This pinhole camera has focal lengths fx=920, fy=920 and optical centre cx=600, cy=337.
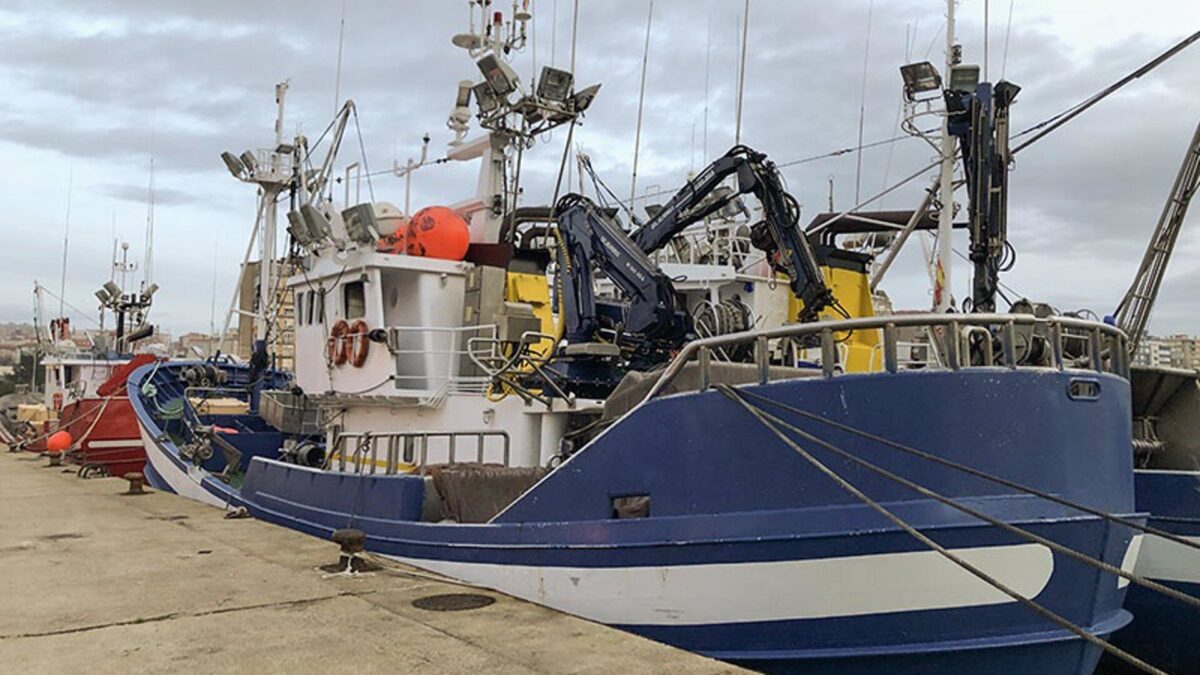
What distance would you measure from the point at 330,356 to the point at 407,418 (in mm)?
1297

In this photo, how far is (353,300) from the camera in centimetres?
1045

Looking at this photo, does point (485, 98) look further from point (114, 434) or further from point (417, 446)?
point (114, 434)

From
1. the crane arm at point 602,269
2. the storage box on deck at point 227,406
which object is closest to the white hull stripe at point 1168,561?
the crane arm at point 602,269

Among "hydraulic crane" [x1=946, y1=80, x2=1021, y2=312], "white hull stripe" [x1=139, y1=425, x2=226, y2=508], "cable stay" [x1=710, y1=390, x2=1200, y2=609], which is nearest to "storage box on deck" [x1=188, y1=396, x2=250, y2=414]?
"white hull stripe" [x1=139, y1=425, x2=226, y2=508]

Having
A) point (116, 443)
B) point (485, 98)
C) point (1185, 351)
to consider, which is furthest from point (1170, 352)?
point (116, 443)

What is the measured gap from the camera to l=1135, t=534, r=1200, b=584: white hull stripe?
7148mm

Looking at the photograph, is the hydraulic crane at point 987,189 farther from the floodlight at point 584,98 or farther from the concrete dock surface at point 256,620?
the concrete dock surface at point 256,620

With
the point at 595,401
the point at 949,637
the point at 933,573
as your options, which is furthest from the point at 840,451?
the point at 595,401

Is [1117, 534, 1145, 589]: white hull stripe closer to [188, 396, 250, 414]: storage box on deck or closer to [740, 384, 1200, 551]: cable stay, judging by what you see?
[740, 384, 1200, 551]: cable stay

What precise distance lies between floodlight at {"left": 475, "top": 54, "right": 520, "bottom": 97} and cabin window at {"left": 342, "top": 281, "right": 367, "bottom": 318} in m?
2.89

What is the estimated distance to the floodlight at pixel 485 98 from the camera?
1123 centimetres

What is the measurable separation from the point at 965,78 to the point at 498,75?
6910 mm

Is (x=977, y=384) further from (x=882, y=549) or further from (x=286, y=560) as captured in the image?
(x=286, y=560)

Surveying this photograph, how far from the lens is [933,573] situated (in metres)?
4.85
